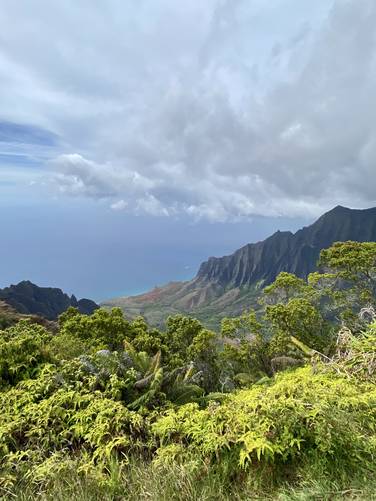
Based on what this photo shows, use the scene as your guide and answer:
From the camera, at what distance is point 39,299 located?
104 metres

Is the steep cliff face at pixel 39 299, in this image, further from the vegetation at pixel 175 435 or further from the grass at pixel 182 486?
the grass at pixel 182 486

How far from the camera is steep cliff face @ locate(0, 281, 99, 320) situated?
9338 cm

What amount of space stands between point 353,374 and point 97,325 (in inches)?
686

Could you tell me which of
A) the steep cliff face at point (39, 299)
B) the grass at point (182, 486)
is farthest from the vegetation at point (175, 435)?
the steep cliff face at point (39, 299)

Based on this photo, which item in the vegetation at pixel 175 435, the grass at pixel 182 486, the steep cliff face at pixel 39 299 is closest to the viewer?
the grass at pixel 182 486

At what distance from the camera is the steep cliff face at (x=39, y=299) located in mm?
93375

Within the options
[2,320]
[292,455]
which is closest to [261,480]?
[292,455]

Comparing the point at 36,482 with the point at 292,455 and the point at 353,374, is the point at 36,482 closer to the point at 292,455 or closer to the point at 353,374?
the point at 292,455

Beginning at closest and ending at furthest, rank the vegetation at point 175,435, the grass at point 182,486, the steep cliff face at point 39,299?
the grass at point 182,486, the vegetation at point 175,435, the steep cliff face at point 39,299

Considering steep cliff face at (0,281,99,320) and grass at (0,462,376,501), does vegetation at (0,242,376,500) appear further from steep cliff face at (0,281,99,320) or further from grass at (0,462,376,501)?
steep cliff face at (0,281,99,320)

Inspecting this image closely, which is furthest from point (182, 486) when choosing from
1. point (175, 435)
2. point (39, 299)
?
point (39, 299)

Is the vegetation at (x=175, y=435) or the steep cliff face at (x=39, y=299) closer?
the vegetation at (x=175, y=435)

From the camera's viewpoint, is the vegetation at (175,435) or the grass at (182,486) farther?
the vegetation at (175,435)

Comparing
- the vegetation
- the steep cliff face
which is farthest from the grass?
the steep cliff face
